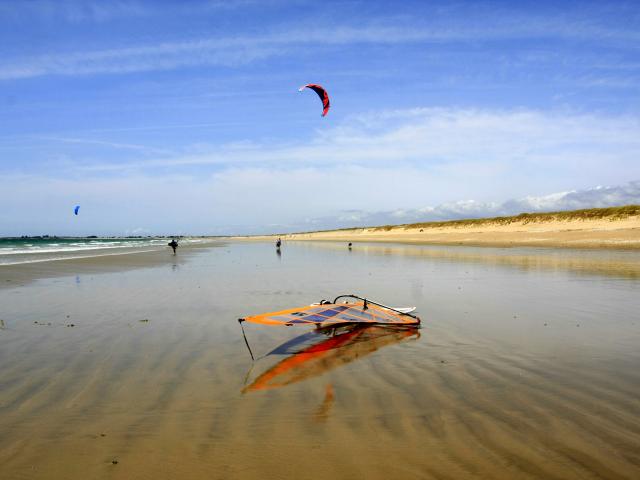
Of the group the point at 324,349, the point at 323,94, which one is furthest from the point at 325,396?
the point at 323,94

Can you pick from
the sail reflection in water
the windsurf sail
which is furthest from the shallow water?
the windsurf sail

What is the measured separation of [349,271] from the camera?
20312mm

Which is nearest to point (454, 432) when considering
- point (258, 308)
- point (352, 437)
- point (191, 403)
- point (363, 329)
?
point (352, 437)

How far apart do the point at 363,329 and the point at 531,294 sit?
6.20m

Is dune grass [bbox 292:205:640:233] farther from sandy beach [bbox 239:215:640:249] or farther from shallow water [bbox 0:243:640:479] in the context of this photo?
shallow water [bbox 0:243:640:479]

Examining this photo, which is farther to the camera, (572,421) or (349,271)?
(349,271)

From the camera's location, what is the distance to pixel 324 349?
749 centimetres

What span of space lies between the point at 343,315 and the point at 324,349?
1454 millimetres

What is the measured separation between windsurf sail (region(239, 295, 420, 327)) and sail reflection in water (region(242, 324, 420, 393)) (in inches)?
6.6

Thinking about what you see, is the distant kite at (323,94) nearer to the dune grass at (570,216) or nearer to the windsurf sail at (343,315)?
the windsurf sail at (343,315)

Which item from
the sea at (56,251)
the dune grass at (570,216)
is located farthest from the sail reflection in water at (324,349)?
the dune grass at (570,216)

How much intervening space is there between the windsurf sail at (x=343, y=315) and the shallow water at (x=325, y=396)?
1.07 ft

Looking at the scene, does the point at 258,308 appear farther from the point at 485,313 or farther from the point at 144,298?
the point at 485,313

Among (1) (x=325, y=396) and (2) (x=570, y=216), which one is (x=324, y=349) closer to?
(1) (x=325, y=396)
